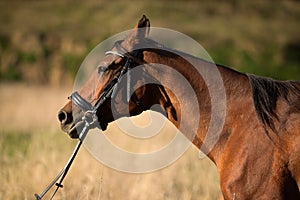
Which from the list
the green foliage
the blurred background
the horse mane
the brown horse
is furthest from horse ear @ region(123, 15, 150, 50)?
the green foliage

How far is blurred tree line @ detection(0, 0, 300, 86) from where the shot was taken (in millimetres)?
29812

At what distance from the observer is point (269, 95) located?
4.42 m

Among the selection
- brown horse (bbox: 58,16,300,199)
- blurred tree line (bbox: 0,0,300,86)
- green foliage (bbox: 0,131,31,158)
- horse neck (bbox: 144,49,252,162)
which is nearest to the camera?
brown horse (bbox: 58,16,300,199)

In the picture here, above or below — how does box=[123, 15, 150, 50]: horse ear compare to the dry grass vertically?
above

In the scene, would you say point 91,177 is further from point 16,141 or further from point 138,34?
point 16,141

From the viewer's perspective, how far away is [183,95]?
15.0 ft

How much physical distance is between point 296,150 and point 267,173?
0.91ft

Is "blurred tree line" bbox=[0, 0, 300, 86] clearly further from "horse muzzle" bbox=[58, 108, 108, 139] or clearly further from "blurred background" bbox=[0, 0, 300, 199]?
"horse muzzle" bbox=[58, 108, 108, 139]

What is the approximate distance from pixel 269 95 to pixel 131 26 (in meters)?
31.2

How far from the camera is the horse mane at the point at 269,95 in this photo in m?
4.34

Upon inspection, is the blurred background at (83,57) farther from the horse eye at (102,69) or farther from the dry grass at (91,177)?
the horse eye at (102,69)

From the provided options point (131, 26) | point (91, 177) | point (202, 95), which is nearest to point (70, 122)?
point (202, 95)

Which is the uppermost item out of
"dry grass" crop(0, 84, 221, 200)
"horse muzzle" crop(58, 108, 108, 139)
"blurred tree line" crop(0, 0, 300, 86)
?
"blurred tree line" crop(0, 0, 300, 86)

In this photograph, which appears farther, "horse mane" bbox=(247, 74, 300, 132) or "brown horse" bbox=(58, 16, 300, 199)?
"horse mane" bbox=(247, 74, 300, 132)
